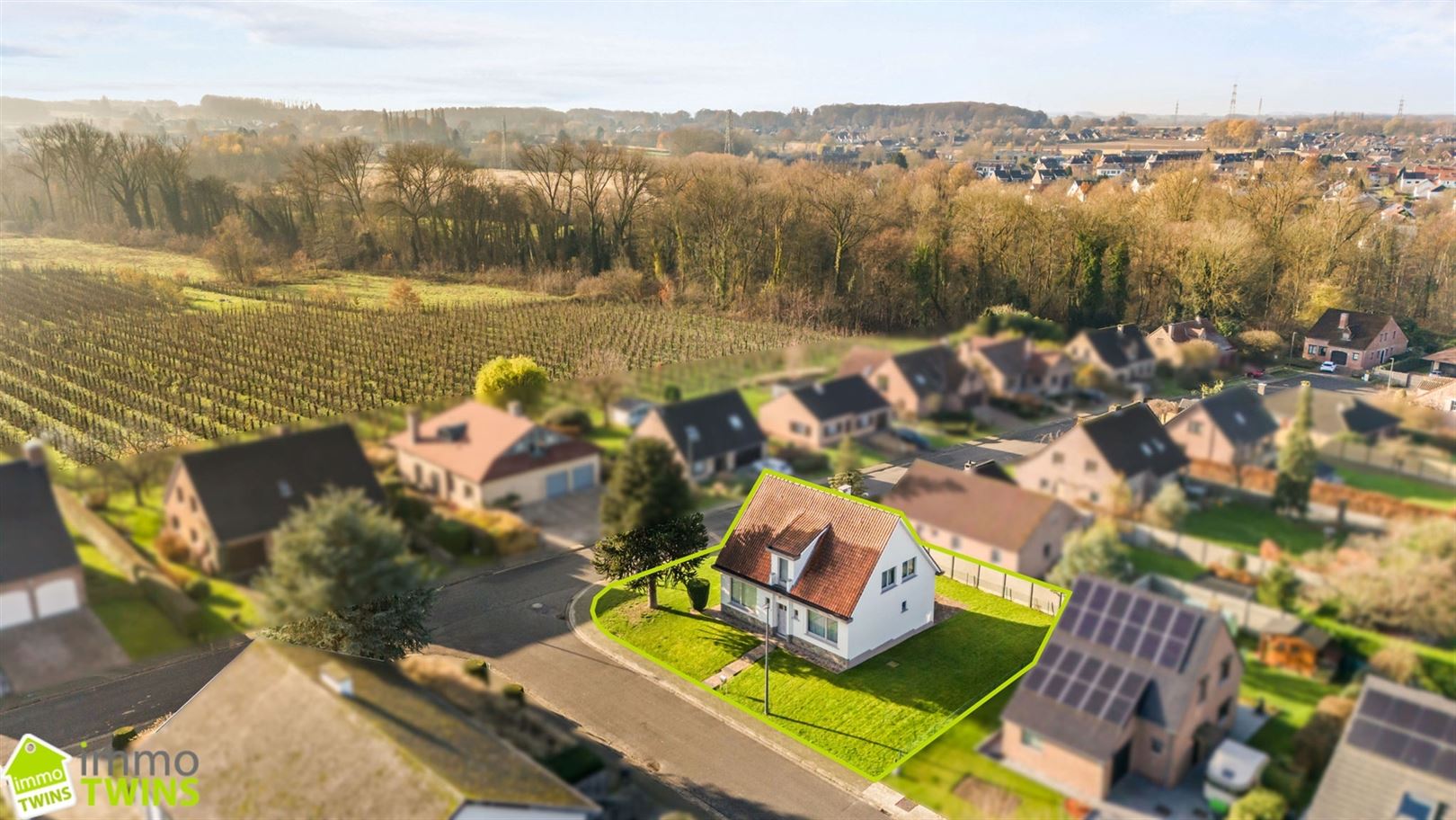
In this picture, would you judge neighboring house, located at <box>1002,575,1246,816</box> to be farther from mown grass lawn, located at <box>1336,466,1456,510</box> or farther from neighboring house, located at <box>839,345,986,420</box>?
neighboring house, located at <box>839,345,986,420</box>

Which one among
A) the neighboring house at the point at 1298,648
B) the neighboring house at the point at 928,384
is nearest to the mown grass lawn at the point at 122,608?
the neighboring house at the point at 928,384

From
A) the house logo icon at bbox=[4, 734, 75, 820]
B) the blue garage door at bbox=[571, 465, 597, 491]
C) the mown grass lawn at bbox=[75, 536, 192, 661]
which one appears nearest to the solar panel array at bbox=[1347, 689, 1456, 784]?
the blue garage door at bbox=[571, 465, 597, 491]

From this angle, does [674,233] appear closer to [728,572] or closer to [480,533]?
[728,572]

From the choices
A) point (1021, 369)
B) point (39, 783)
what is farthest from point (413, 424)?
point (39, 783)

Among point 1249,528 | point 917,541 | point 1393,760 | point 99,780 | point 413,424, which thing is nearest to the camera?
point 1393,760

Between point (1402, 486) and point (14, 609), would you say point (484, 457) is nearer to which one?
point (14, 609)

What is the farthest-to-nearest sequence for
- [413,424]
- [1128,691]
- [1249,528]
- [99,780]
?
[99,780] → [413,424] → [1249,528] → [1128,691]
